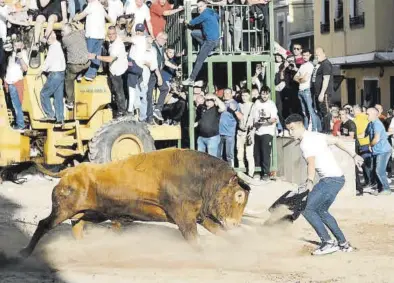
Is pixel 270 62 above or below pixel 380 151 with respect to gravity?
above

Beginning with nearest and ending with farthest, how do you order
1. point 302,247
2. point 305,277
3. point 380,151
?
point 305,277, point 302,247, point 380,151

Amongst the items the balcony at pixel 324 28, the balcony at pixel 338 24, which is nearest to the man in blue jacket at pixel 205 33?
the balcony at pixel 338 24

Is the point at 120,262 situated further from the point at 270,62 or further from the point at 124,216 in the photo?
the point at 270,62

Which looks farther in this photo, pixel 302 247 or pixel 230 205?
pixel 302 247

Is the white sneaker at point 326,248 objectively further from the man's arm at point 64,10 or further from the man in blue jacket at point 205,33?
the man in blue jacket at point 205,33

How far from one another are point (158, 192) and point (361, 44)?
2679cm

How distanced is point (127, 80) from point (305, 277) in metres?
8.84

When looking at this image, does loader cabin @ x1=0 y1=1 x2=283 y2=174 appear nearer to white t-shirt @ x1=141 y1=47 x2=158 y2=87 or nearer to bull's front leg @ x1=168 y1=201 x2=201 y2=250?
white t-shirt @ x1=141 y1=47 x2=158 y2=87

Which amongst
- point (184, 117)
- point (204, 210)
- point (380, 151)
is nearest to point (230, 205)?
point (204, 210)

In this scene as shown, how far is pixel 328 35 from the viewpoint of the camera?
41125 millimetres

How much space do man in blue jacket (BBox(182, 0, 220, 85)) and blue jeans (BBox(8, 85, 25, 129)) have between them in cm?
334

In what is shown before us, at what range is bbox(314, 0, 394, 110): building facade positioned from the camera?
35.4 meters

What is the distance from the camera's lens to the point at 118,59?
18.4m

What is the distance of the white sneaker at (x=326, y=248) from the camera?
465 inches
